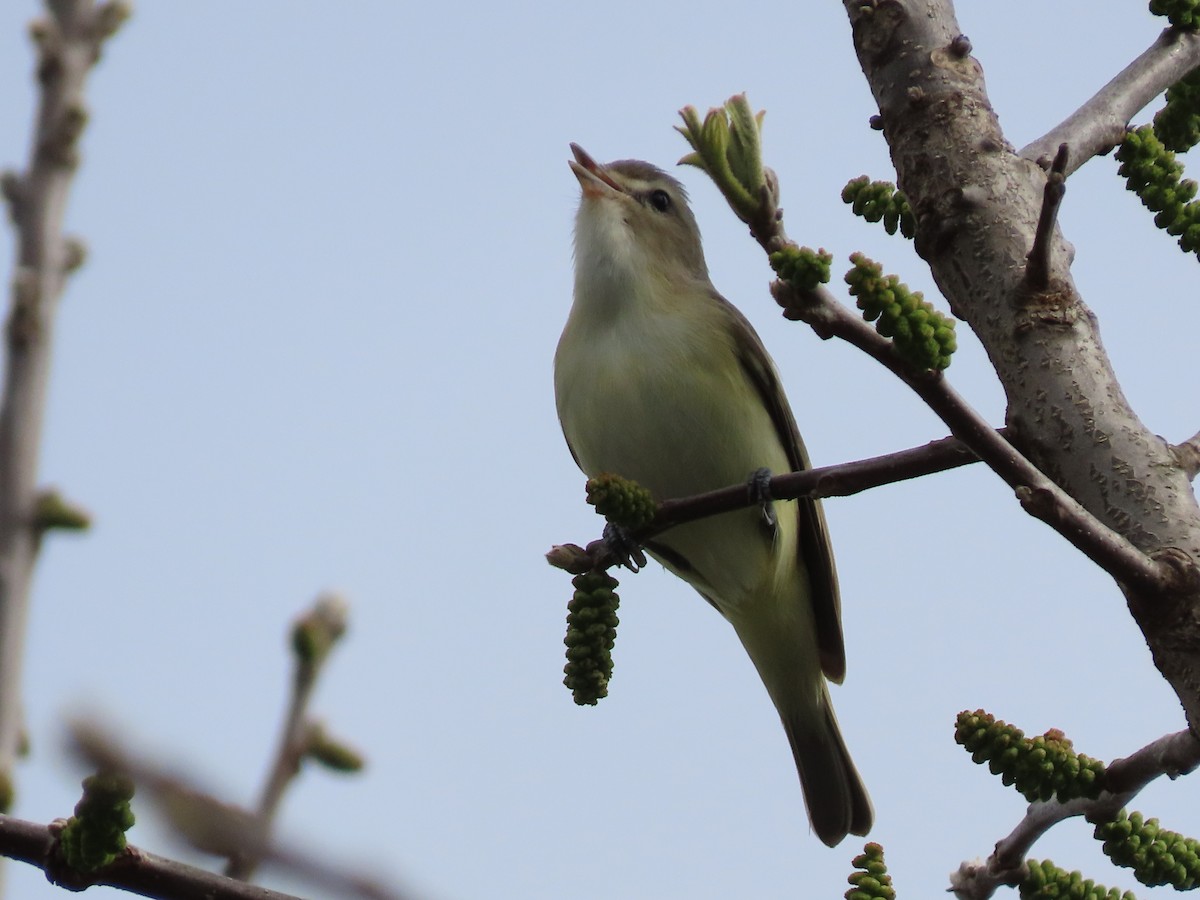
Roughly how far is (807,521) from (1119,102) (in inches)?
105

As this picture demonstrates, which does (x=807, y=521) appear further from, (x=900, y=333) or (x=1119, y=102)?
(x=900, y=333)

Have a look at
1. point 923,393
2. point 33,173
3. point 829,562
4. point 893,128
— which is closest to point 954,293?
point 893,128

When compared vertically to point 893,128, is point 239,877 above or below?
below

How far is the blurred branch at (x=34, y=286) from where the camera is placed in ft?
Result: 8.02

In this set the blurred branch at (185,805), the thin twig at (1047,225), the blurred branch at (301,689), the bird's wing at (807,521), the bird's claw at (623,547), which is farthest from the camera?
the bird's wing at (807,521)

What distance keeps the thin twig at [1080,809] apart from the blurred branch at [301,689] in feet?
4.19

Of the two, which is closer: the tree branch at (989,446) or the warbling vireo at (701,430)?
the tree branch at (989,446)

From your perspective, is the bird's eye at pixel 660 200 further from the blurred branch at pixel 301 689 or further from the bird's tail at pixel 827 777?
the blurred branch at pixel 301 689

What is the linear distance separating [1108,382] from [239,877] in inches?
65.1

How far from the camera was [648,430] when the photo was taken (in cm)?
492

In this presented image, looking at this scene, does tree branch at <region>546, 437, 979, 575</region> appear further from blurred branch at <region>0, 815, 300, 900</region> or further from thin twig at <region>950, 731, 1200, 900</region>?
blurred branch at <region>0, 815, 300, 900</region>

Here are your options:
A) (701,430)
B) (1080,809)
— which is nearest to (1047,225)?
(1080,809)

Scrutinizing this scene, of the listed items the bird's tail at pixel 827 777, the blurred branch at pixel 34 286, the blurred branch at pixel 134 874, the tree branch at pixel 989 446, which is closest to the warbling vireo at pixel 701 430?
the bird's tail at pixel 827 777

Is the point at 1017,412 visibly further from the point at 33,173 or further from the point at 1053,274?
the point at 33,173
